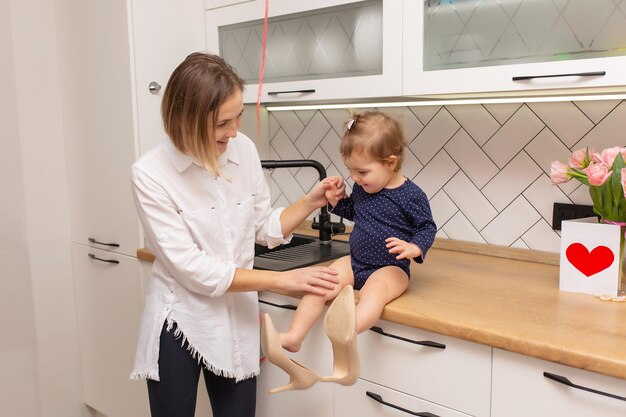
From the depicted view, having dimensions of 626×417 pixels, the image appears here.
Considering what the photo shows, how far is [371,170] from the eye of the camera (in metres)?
1.45

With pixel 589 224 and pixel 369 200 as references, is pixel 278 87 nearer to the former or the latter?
pixel 369 200

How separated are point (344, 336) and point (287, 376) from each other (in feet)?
1.70

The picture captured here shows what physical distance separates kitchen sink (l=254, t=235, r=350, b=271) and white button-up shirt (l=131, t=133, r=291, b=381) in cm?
27

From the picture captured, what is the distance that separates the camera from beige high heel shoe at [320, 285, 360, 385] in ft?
4.05

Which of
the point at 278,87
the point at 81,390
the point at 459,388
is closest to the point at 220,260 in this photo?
the point at 459,388

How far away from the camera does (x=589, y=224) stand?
1.45 m

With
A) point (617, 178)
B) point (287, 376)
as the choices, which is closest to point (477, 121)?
point (617, 178)

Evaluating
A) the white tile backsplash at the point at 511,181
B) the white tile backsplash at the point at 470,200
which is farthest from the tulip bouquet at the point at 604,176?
the white tile backsplash at the point at 470,200

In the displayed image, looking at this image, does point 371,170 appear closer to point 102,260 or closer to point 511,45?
point 511,45

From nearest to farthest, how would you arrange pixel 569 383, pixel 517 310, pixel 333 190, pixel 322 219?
1. pixel 569 383
2. pixel 517 310
3. pixel 333 190
4. pixel 322 219

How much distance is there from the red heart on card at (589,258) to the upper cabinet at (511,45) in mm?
402

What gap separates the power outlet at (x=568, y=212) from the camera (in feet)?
5.53

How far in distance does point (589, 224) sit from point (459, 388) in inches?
21.1

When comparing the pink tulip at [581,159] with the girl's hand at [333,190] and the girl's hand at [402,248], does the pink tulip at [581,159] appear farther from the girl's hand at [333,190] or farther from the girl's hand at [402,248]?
the girl's hand at [333,190]
